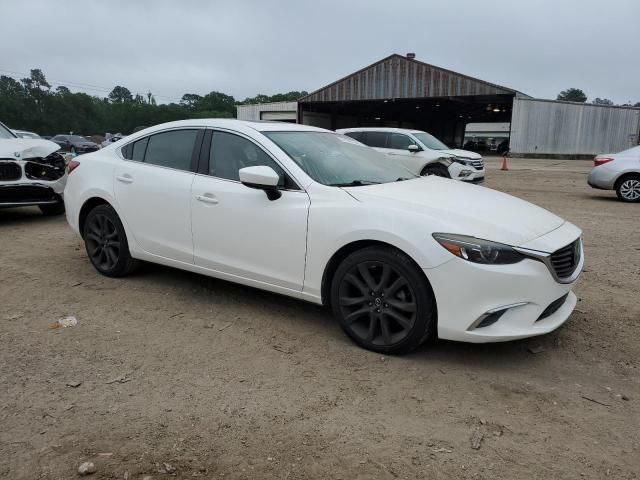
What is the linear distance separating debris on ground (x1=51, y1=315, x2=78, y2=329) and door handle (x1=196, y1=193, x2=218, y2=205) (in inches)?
54.0

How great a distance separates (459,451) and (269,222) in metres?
2.06

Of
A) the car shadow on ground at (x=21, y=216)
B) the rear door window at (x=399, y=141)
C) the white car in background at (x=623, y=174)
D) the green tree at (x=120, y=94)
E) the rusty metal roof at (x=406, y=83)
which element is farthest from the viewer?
the green tree at (x=120, y=94)

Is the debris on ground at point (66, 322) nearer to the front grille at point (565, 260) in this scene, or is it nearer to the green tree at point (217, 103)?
the front grille at point (565, 260)

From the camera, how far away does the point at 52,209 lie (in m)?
8.77

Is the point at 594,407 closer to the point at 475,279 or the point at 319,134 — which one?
the point at 475,279

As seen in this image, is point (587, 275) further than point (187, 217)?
Yes

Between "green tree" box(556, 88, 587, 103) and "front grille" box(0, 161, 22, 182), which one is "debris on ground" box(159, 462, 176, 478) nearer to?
"front grille" box(0, 161, 22, 182)

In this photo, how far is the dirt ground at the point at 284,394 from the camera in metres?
2.43

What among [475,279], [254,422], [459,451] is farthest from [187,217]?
[459,451]

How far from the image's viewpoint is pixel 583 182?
54.0 feet

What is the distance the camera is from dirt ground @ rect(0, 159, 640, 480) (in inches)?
95.7

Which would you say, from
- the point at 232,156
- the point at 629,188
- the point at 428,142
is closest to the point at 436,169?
the point at 428,142

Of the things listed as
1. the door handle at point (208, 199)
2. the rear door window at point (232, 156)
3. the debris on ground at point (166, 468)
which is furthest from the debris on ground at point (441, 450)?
the door handle at point (208, 199)

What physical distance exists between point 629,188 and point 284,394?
11.0m
